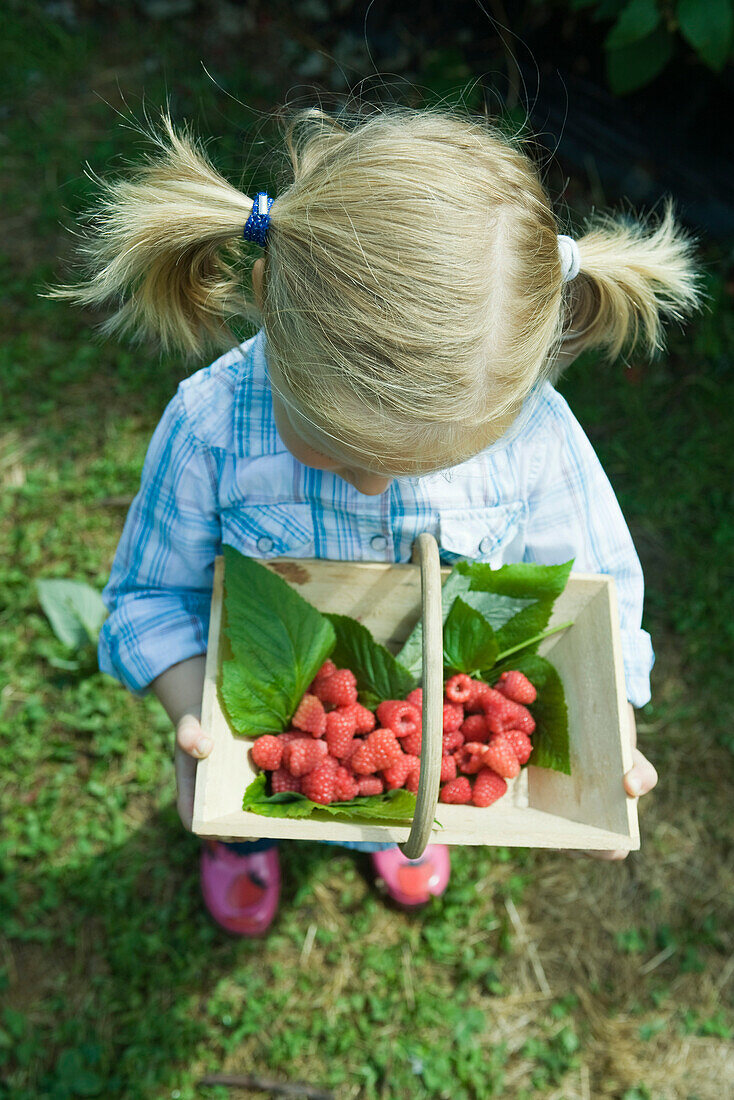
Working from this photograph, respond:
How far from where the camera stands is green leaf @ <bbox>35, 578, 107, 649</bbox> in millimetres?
1945

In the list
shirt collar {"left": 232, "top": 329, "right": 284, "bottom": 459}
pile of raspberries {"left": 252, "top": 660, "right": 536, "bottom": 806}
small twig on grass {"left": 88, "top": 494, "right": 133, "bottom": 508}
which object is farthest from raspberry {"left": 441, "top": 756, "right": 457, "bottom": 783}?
small twig on grass {"left": 88, "top": 494, "right": 133, "bottom": 508}

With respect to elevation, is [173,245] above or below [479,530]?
above

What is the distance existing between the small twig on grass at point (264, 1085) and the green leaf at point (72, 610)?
0.90 metres

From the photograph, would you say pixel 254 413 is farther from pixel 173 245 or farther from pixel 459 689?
pixel 459 689

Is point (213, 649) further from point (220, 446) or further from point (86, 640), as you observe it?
point (86, 640)

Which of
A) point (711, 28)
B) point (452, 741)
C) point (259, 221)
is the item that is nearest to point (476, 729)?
point (452, 741)

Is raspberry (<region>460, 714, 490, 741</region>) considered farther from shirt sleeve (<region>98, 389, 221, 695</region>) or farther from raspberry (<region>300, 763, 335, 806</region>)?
shirt sleeve (<region>98, 389, 221, 695</region>)

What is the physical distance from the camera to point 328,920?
1.81 m

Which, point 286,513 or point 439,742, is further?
point 286,513

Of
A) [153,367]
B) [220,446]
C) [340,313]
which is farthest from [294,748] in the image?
[153,367]

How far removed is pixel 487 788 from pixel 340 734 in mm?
208

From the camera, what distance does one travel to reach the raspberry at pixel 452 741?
1.18 m

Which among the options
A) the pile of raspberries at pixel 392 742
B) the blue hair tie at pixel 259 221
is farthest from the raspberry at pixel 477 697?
the blue hair tie at pixel 259 221

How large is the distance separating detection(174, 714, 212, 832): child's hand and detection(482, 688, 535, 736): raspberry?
1.27 ft
